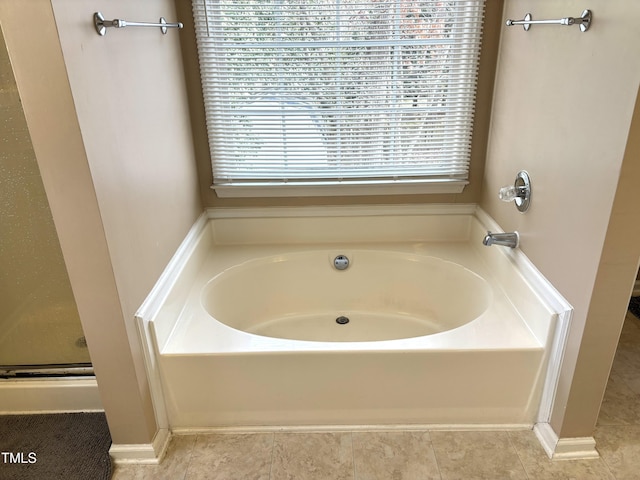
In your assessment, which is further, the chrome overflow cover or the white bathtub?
the chrome overflow cover

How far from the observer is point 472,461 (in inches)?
64.7

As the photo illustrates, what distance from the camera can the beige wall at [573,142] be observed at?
1.24 m

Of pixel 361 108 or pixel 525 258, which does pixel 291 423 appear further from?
pixel 361 108

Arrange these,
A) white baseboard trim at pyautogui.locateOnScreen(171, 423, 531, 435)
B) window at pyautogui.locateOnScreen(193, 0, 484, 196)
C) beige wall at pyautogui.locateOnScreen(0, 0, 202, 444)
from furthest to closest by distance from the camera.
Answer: window at pyautogui.locateOnScreen(193, 0, 484, 196) < white baseboard trim at pyautogui.locateOnScreen(171, 423, 531, 435) < beige wall at pyautogui.locateOnScreen(0, 0, 202, 444)

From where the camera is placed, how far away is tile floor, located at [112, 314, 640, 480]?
1600 mm

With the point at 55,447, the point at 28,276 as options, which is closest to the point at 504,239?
the point at 55,447

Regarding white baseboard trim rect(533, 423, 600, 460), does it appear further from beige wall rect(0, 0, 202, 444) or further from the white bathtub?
beige wall rect(0, 0, 202, 444)

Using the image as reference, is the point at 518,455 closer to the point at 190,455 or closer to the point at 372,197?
the point at 190,455

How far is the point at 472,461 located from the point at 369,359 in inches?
19.4

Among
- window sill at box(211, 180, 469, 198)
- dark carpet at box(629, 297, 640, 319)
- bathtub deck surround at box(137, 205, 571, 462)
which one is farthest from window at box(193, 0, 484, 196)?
dark carpet at box(629, 297, 640, 319)

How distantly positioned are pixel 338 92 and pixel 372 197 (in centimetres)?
55

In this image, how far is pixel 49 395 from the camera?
1858 millimetres

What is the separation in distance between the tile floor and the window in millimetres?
1168

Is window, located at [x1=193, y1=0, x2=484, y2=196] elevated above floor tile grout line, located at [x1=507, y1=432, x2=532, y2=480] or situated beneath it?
elevated above
